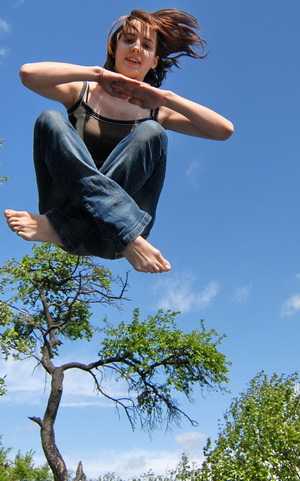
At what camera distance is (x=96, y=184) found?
2.74 meters

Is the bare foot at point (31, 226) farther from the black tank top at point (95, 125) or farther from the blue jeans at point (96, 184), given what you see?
the black tank top at point (95, 125)

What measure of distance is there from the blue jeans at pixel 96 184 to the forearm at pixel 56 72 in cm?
19

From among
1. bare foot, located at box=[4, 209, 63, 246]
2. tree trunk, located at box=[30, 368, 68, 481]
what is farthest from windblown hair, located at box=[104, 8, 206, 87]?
tree trunk, located at box=[30, 368, 68, 481]

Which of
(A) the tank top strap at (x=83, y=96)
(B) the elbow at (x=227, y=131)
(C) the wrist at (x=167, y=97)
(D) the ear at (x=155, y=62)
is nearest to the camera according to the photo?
(C) the wrist at (x=167, y=97)

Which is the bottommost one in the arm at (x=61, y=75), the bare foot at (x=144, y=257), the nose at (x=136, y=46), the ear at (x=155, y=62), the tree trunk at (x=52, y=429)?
the bare foot at (x=144, y=257)

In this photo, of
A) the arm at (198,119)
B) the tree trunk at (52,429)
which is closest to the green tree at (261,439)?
the tree trunk at (52,429)

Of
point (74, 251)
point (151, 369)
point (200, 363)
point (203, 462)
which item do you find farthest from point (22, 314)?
point (74, 251)

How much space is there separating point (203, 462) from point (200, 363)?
474 centimetres

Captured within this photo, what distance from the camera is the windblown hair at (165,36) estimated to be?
10.8 ft

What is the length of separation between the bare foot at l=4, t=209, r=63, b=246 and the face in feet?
3.53

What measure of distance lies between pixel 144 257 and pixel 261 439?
18614 millimetres

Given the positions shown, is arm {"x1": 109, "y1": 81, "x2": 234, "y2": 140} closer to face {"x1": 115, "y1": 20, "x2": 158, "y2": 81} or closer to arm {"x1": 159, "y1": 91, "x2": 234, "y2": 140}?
arm {"x1": 159, "y1": 91, "x2": 234, "y2": 140}

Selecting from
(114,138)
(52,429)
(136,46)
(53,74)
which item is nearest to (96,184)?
(114,138)

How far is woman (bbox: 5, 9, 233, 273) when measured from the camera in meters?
2.77
